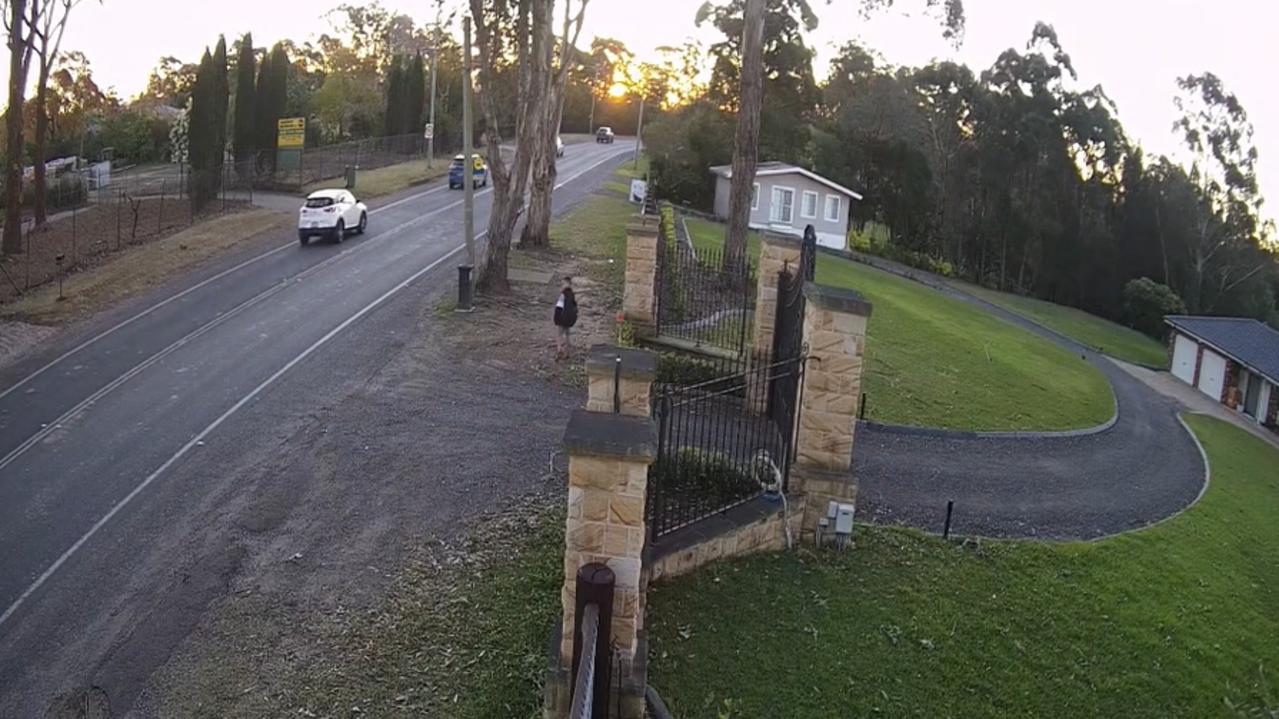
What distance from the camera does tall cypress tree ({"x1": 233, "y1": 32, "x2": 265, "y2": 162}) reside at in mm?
43812

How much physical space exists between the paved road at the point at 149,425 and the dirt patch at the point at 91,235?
4.23m

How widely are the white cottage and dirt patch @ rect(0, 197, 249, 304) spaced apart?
23.9m

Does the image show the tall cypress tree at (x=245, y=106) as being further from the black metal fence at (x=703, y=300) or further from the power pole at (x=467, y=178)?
the black metal fence at (x=703, y=300)

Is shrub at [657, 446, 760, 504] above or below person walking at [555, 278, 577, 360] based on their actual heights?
below

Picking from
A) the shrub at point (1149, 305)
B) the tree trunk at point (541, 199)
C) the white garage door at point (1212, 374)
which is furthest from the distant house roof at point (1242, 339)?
the tree trunk at point (541, 199)

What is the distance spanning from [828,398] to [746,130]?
16818mm

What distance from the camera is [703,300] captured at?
22.7 meters

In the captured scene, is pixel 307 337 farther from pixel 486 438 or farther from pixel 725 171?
pixel 725 171

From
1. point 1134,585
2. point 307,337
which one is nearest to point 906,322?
point 307,337

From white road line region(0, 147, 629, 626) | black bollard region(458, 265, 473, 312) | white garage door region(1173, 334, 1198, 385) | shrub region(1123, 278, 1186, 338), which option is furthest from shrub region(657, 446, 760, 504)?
shrub region(1123, 278, 1186, 338)

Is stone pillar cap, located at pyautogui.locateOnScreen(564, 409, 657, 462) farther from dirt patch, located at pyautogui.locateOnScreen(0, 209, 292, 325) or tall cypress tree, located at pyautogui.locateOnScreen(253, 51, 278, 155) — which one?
tall cypress tree, located at pyautogui.locateOnScreen(253, 51, 278, 155)

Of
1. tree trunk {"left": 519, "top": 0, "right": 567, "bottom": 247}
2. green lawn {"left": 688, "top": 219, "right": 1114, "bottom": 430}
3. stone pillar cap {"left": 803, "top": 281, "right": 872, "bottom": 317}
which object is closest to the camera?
Result: stone pillar cap {"left": 803, "top": 281, "right": 872, "bottom": 317}

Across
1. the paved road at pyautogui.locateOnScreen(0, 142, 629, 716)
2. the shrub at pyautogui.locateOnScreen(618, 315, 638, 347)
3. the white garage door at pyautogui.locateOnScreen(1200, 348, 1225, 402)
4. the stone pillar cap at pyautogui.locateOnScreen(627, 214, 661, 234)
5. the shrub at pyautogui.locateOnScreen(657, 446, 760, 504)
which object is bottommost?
the white garage door at pyautogui.locateOnScreen(1200, 348, 1225, 402)

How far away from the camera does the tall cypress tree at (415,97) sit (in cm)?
6000
